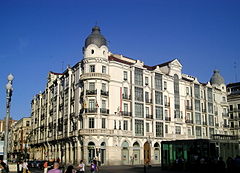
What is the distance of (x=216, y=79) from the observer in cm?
9662

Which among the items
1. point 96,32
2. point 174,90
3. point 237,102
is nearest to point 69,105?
point 96,32

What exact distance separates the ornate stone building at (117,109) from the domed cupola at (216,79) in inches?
342

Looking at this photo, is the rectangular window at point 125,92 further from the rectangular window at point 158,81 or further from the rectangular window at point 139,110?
the rectangular window at point 158,81

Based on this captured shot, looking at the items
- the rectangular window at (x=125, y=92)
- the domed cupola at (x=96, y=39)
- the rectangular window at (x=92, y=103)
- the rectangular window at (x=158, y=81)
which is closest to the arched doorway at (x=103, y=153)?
the rectangular window at (x=92, y=103)

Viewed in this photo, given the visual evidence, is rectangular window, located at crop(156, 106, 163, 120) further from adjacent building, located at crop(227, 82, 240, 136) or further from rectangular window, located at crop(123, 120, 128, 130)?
adjacent building, located at crop(227, 82, 240, 136)

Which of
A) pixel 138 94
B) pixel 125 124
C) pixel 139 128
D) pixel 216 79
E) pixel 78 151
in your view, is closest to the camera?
pixel 78 151

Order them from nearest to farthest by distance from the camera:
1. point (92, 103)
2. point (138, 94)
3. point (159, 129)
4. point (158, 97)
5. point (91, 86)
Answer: point (92, 103), point (91, 86), point (138, 94), point (159, 129), point (158, 97)

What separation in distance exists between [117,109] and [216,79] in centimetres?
4414

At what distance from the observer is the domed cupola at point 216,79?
96.0 metres

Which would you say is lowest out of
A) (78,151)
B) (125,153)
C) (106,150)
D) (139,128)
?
(125,153)

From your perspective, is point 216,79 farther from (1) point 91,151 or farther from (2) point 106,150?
(1) point 91,151

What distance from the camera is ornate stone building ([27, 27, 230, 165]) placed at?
6088cm

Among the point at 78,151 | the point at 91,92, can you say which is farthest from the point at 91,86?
the point at 78,151

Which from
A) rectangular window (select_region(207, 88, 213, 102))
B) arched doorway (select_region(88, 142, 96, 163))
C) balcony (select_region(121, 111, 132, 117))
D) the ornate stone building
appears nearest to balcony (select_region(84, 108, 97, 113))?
the ornate stone building
